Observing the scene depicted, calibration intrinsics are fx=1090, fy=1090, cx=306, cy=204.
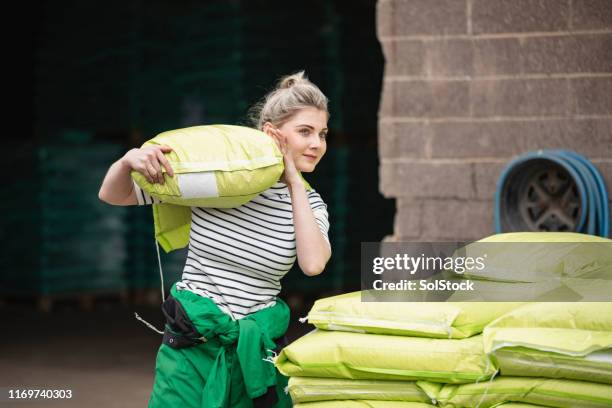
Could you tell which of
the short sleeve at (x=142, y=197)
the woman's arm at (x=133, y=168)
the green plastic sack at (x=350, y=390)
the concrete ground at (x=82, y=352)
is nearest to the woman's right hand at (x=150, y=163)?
the woman's arm at (x=133, y=168)

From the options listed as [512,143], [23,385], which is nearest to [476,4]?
[512,143]

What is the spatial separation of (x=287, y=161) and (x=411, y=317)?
1.99 ft

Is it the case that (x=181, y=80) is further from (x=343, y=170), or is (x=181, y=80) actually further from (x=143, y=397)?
(x=143, y=397)

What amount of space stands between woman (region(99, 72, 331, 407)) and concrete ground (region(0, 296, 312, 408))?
276cm

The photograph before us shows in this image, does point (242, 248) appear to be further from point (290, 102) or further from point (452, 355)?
point (452, 355)

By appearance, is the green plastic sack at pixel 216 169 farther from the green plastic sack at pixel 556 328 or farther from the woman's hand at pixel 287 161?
the green plastic sack at pixel 556 328

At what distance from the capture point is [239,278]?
3371mm

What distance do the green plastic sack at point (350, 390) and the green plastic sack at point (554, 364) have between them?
0.29 m

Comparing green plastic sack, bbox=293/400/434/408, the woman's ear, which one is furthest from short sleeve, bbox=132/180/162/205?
green plastic sack, bbox=293/400/434/408

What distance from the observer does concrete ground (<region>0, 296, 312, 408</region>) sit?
20.9 ft

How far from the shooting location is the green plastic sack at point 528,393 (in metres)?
3.13

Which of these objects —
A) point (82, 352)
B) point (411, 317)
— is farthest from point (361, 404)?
point (82, 352)

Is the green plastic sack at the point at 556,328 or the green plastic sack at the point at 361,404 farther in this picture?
the green plastic sack at the point at 361,404

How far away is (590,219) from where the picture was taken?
195 inches
